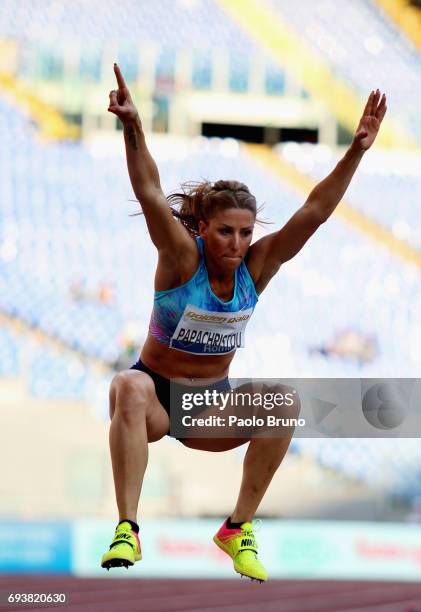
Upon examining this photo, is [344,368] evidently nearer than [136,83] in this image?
Yes

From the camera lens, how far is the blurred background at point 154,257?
33.8ft

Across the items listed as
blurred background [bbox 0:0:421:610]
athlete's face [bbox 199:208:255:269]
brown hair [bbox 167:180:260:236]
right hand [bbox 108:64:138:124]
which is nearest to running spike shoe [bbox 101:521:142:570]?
athlete's face [bbox 199:208:255:269]

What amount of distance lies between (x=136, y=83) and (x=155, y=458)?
487cm

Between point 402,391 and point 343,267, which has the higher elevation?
point 343,267

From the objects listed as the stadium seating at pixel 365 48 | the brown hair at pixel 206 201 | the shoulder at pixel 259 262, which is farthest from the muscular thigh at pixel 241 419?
the stadium seating at pixel 365 48

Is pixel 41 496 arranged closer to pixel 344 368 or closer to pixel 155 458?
pixel 155 458

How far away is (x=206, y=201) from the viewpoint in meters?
3.77

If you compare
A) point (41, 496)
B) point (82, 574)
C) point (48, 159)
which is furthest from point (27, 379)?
point (48, 159)

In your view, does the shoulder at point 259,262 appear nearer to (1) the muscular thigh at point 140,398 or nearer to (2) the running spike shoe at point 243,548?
(1) the muscular thigh at point 140,398

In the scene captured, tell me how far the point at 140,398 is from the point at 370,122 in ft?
4.00

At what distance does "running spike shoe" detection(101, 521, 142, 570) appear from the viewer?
11.2 ft

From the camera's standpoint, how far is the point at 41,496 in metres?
10.6

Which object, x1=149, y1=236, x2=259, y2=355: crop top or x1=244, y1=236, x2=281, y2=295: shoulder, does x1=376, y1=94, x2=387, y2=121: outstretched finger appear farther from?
x1=149, y1=236, x2=259, y2=355: crop top

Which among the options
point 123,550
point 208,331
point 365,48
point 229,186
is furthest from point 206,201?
point 365,48
